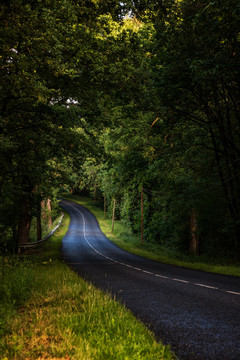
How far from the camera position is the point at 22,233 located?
1514 cm

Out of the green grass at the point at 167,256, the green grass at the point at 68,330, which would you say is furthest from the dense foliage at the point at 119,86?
the green grass at the point at 68,330

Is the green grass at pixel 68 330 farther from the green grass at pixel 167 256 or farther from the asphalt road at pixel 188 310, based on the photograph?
the green grass at pixel 167 256

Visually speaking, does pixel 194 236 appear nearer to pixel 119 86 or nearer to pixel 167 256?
pixel 167 256

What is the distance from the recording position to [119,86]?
31.5 ft

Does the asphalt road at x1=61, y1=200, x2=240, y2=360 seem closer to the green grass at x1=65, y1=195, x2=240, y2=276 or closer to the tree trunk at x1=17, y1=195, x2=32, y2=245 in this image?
the green grass at x1=65, y1=195, x2=240, y2=276

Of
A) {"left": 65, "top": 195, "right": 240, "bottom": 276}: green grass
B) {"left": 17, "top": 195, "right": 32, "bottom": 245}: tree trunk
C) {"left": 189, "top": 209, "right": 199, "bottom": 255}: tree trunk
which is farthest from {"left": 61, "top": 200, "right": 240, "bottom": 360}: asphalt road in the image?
{"left": 189, "top": 209, "right": 199, "bottom": 255}: tree trunk

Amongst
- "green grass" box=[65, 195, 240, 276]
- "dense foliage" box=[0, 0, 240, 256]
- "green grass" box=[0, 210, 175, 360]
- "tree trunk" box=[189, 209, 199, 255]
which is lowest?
"green grass" box=[65, 195, 240, 276]

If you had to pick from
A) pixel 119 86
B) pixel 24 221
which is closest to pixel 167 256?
pixel 24 221

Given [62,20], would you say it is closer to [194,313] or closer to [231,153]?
[194,313]

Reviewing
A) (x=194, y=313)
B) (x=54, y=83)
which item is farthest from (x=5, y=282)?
(x=54, y=83)

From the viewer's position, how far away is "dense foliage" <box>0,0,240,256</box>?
6.52 m

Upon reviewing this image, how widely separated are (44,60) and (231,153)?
34.4 feet

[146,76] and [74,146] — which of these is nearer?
[74,146]

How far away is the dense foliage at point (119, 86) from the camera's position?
652cm
